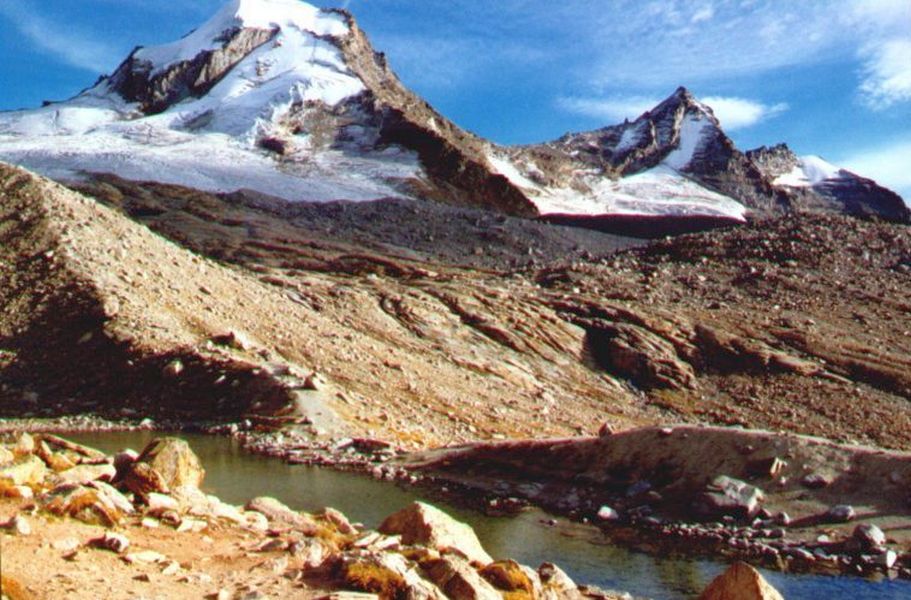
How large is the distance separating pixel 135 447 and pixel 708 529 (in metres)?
13.5

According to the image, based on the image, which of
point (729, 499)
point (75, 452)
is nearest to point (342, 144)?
point (729, 499)

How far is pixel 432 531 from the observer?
11.9m

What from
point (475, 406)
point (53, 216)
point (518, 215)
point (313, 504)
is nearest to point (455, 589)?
point (313, 504)

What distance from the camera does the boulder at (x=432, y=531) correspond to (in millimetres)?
11719

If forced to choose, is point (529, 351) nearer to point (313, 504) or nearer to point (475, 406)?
point (475, 406)

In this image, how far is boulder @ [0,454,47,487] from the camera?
11133mm

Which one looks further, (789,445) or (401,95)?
(401,95)

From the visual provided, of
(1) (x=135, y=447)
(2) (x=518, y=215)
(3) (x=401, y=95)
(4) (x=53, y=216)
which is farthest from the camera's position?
(3) (x=401, y=95)

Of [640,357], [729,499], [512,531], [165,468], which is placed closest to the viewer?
[165,468]

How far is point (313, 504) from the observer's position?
17812mm

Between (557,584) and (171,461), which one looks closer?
(557,584)

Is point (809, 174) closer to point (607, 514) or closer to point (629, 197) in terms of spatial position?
point (629, 197)

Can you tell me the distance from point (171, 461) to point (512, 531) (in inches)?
247

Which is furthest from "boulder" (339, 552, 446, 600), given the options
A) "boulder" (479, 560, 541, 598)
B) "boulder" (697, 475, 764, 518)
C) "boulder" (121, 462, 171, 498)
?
"boulder" (697, 475, 764, 518)
